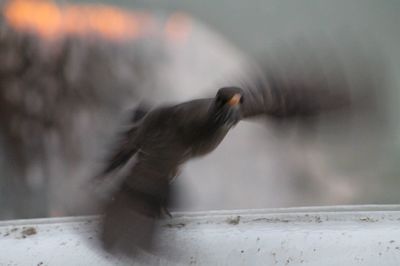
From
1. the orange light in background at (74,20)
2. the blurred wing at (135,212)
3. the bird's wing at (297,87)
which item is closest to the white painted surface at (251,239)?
the blurred wing at (135,212)

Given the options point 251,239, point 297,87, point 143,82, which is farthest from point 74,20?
point 297,87

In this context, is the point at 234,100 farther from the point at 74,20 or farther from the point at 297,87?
the point at 74,20

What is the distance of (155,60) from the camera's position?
179 centimetres

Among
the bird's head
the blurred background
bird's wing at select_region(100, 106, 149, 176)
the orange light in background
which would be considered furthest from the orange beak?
the orange light in background

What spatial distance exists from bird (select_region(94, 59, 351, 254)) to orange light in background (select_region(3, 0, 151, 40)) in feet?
3.21

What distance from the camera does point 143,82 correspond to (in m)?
1.67

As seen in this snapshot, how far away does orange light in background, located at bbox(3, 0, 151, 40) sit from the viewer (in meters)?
1.89

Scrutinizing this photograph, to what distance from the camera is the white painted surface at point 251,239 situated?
934mm

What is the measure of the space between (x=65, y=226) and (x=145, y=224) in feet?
1.42

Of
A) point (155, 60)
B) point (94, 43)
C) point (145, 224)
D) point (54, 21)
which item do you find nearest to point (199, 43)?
point (155, 60)

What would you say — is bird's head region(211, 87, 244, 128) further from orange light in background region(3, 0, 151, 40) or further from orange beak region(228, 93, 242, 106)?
orange light in background region(3, 0, 151, 40)

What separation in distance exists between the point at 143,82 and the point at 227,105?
85 cm

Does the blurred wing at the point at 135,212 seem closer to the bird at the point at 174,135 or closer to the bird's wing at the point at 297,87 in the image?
the bird at the point at 174,135

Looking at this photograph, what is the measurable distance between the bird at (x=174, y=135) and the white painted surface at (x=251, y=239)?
82 mm
